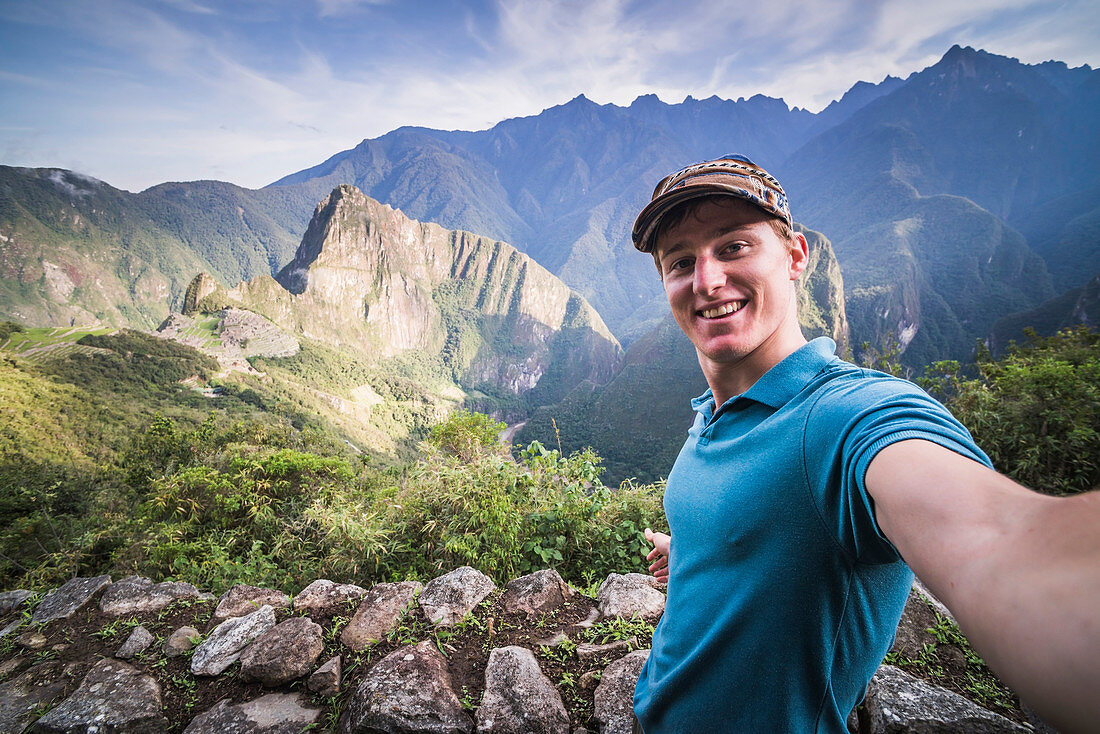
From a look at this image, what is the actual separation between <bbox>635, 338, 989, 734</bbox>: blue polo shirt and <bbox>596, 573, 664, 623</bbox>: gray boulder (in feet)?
4.48

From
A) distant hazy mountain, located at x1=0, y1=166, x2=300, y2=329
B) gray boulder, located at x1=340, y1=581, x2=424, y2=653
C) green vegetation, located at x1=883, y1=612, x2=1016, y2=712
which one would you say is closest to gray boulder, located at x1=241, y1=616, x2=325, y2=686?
gray boulder, located at x1=340, y1=581, x2=424, y2=653

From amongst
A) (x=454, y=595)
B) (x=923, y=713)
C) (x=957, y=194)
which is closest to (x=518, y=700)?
(x=454, y=595)

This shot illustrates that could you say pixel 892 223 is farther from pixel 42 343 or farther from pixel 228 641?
pixel 42 343

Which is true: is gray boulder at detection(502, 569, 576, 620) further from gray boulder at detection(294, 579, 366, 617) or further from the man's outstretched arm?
the man's outstretched arm

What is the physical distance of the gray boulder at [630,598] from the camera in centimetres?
247

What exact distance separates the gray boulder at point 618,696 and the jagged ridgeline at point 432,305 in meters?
86.9

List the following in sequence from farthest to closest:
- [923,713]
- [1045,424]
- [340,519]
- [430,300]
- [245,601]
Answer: [430,300]
[1045,424]
[340,519]
[245,601]
[923,713]

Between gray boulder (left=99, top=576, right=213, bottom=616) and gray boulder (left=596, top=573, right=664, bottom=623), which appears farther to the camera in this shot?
gray boulder (left=99, top=576, right=213, bottom=616)

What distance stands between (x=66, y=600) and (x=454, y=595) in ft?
9.95

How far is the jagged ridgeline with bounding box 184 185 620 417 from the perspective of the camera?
294 ft

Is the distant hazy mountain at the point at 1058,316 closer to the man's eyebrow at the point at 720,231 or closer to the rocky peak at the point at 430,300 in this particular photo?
the man's eyebrow at the point at 720,231

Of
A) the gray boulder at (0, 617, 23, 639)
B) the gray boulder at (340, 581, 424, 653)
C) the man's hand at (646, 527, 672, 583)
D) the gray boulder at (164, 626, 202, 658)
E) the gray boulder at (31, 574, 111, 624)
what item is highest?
the man's hand at (646, 527, 672, 583)

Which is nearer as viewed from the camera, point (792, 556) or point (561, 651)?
point (792, 556)

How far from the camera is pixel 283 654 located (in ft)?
7.28
